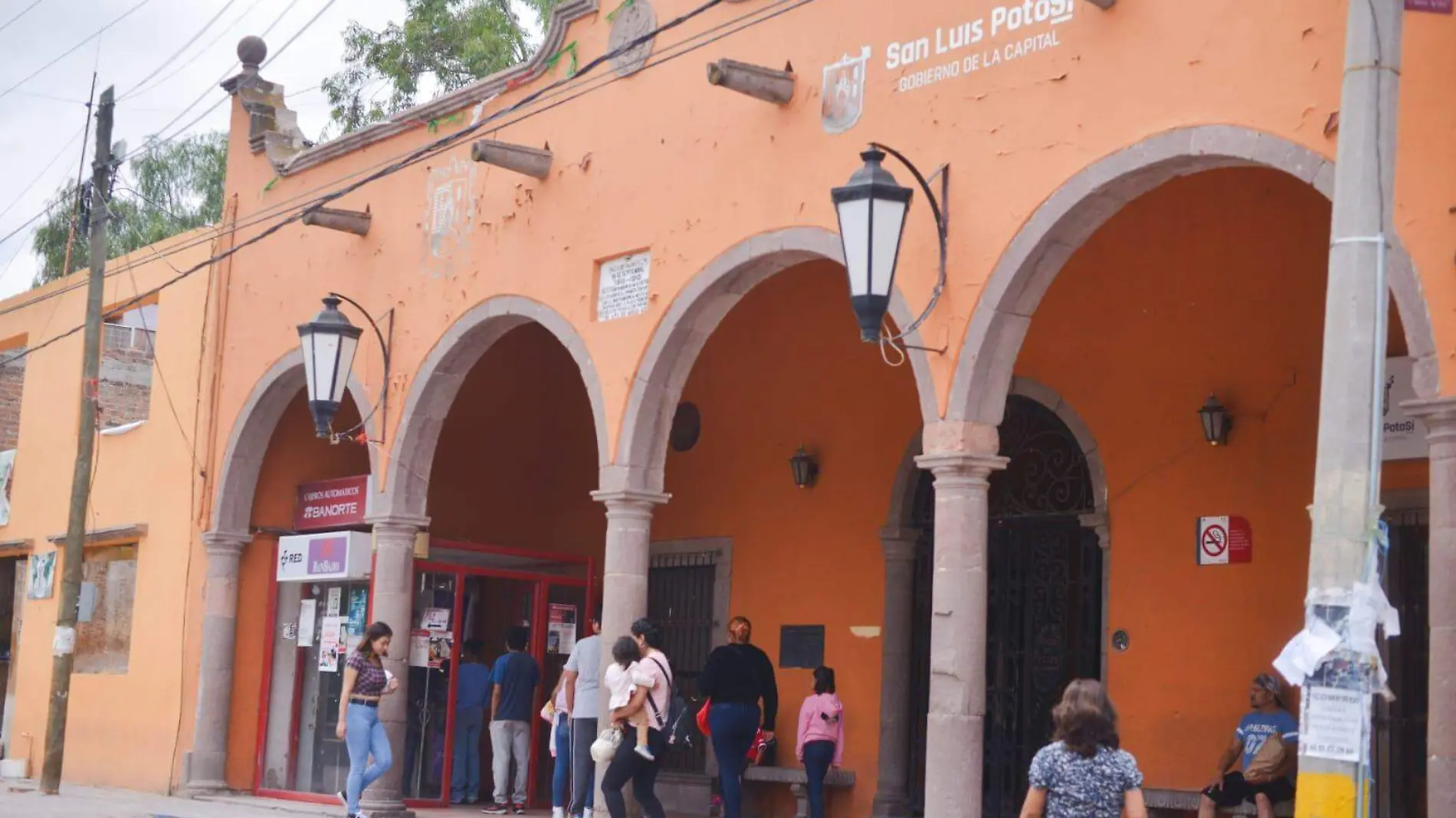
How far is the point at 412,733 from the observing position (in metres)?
14.0

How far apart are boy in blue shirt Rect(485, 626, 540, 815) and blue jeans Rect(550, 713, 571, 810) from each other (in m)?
0.87

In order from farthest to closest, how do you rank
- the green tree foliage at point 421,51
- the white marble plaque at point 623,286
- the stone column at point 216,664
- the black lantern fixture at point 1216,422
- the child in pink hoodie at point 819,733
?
the green tree foliage at point 421,51 → the stone column at point 216,664 → the child in pink hoodie at point 819,733 → the white marble plaque at point 623,286 → the black lantern fixture at point 1216,422

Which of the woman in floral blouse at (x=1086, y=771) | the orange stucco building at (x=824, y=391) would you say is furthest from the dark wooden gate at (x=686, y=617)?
the woman in floral blouse at (x=1086, y=771)

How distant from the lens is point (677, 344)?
11.2 metres

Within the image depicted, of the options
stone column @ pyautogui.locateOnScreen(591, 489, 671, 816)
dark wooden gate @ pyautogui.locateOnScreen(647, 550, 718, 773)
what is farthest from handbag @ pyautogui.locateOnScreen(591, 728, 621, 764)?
dark wooden gate @ pyautogui.locateOnScreen(647, 550, 718, 773)

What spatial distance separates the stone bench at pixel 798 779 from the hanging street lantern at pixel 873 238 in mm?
4487

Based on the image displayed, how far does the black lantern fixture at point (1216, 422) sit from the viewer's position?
34.5 ft

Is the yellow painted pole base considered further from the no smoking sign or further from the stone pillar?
the stone pillar

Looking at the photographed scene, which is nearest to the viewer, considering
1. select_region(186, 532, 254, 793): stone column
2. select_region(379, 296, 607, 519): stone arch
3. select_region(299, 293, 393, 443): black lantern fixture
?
select_region(299, 293, 393, 443): black lantern fixture

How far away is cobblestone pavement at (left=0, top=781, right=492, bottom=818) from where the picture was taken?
12.8 metres

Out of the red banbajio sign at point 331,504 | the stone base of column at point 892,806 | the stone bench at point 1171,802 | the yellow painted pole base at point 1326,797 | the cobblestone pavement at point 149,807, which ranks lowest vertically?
the cobblestone pavement at point 149,807

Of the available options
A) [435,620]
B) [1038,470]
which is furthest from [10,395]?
[1038,470]

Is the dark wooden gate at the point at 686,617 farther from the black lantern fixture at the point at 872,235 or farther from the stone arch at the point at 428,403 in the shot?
the black lantern fixture at the point at 872,235

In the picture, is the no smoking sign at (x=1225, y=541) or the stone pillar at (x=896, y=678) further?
the stone pillar at (x=896, y=678)
